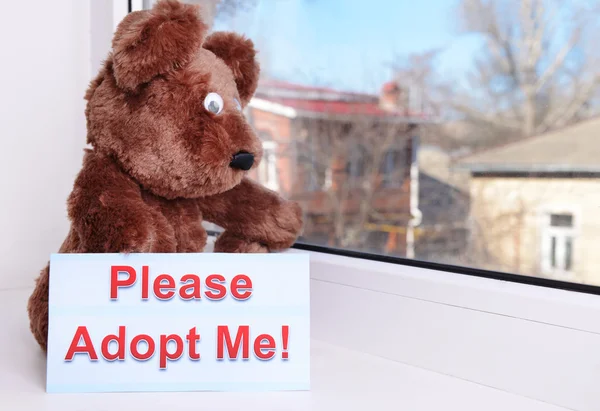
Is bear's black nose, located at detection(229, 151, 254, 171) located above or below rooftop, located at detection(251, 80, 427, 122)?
below

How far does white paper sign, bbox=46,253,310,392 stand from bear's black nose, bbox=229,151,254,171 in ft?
0.38

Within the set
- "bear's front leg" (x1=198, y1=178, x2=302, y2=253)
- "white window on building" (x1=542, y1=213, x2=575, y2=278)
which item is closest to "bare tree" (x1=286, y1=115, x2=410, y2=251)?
"white window on building" (x1=542, y1=213, x2=575, y2=278)

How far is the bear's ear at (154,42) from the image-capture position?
25.5 inches

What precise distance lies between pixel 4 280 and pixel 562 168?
3676mm

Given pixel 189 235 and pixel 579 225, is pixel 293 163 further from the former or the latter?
pixel 189 235

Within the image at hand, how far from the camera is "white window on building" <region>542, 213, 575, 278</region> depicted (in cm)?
333

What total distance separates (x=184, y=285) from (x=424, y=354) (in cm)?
31

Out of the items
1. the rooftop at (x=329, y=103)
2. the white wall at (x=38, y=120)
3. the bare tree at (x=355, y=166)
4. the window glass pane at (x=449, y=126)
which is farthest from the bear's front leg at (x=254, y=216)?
the bare tree at (x=355, y=166)

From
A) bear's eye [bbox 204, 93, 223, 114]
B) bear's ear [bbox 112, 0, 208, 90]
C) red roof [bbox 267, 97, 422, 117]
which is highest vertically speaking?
red roof [bbox 267, 97, 422, 117]

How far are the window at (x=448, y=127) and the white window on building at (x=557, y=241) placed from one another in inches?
0.6

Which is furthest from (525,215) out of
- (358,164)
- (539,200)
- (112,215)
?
(112,215)

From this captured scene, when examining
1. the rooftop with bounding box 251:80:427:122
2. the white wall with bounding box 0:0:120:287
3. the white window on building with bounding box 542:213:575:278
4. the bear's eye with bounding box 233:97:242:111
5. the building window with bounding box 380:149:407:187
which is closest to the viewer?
the bear's eye with bounding box 233:97:242:111

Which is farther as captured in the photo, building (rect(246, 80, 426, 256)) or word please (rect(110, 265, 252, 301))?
building (rect(246, 80, 426, 256))

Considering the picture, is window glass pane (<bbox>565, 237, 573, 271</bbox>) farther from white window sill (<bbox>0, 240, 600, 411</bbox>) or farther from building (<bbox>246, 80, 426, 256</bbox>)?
white window sill (<bbox>0, 240, 600, 411</bbox>)
